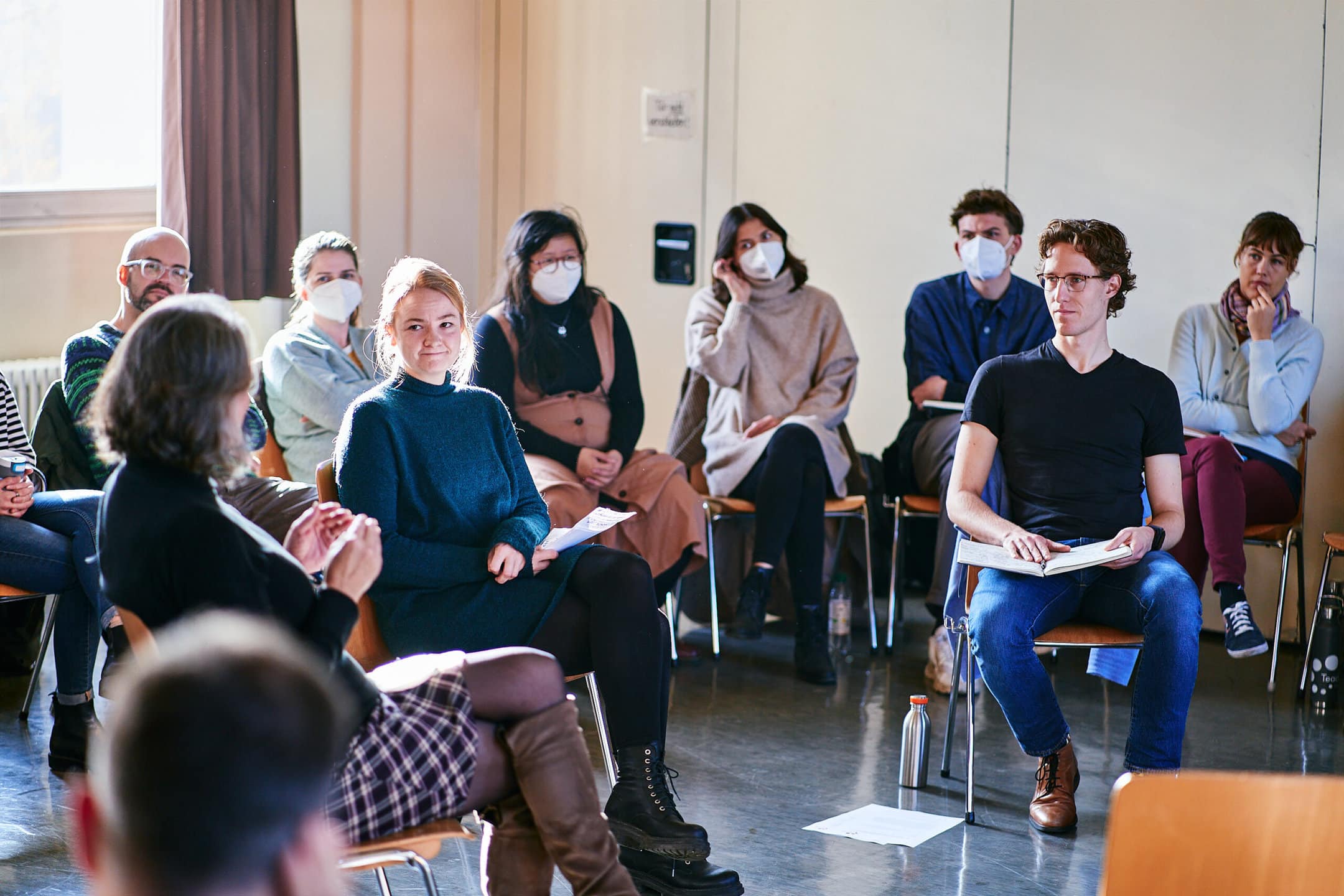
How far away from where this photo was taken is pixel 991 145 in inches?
205

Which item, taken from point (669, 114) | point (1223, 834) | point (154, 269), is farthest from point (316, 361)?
Answer: point (1223, 834)

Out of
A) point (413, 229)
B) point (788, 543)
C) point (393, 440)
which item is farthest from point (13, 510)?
point (413, 229)

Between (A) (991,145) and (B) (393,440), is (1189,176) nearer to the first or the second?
(A) (991,145)

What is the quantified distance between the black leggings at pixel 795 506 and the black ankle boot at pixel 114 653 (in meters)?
1.80

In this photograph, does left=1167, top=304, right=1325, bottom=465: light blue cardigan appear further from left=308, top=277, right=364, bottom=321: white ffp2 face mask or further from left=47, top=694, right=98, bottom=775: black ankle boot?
left=47, top=694, right=98, bottom=775: black ankle boot

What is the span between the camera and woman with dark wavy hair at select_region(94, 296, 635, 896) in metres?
1.74

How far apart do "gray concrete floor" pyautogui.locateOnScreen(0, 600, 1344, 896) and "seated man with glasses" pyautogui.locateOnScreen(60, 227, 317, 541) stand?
66 cm

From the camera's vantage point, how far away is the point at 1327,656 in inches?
156

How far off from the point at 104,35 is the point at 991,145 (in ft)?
10.5

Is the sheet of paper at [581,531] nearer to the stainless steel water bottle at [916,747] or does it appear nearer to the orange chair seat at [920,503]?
the stainless steel water bottle at [916,747]

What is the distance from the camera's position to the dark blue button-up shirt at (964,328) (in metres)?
4.56

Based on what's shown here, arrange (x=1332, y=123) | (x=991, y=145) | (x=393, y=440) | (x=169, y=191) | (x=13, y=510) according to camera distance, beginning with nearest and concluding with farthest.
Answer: (x=393, y=440)
(x=13, y=510)
(x=1332, y=123)
(x=169, y=191)
(x=991, y=145)

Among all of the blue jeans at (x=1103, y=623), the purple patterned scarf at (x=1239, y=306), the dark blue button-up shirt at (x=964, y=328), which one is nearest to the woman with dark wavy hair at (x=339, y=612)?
the blue jeans at (x=1103, y=623)

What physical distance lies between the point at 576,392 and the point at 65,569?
1467mm
